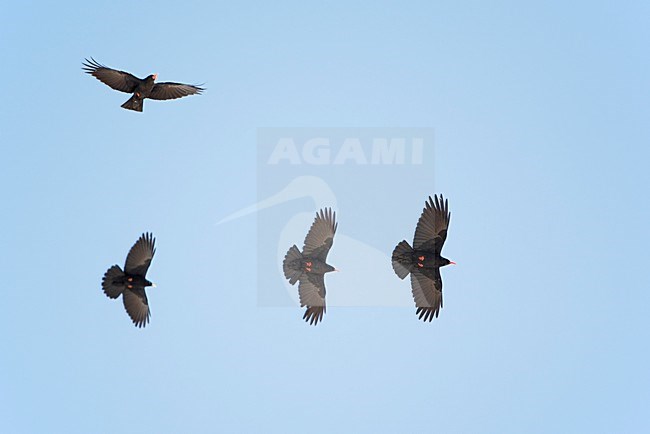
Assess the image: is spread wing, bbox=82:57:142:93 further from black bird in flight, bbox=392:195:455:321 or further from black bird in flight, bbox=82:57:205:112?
black bird in flight, bbox=392:195:455:321

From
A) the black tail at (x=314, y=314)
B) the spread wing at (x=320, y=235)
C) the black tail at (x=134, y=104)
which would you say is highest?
the black tail at (x=134, y=104)

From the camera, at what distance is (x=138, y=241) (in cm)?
2461

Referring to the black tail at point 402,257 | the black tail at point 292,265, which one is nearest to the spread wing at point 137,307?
the black tail at point 292,265

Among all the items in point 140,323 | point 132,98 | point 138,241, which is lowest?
point 140,323

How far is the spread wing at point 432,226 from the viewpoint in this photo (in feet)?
77.6

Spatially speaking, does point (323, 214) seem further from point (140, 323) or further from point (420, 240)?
point (140, 323)

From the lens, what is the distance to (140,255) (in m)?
24.5

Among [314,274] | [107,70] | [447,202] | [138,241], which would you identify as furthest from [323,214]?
[107,70]

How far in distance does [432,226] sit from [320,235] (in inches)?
131

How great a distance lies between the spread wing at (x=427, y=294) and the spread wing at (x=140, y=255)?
7.34 metres

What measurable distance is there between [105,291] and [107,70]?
243 inches

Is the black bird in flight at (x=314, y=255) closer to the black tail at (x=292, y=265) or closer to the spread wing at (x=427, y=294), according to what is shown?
the black tail at (x=292, y=265)

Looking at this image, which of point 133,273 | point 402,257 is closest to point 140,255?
point 133,273

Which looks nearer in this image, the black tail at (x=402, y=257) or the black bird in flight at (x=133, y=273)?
the black tail at (x=402, y=257)
